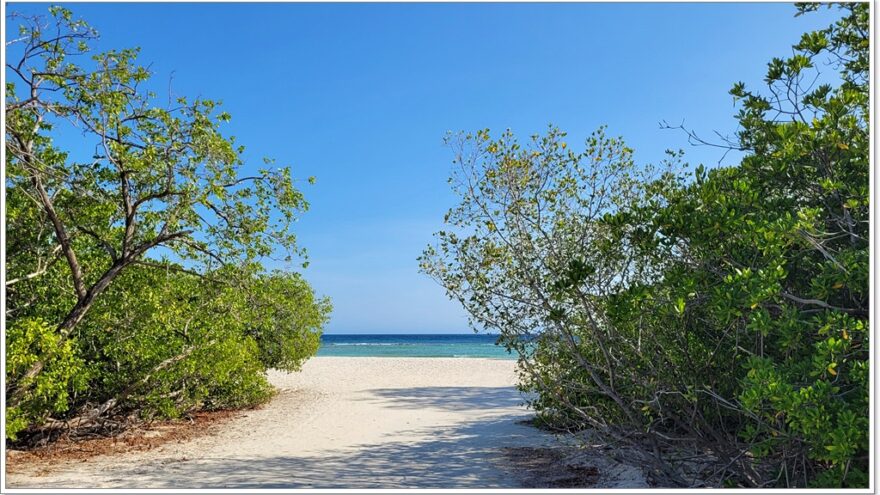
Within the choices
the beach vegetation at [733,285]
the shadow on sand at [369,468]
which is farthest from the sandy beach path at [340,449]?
the beach vegetation at [733,285]

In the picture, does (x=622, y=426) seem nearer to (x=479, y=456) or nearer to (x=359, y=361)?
(x=479, y=456)

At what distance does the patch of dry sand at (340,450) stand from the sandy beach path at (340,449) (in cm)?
2

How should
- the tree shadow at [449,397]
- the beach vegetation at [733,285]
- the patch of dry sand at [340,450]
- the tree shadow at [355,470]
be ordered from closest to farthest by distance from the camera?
the beach vegetation at [733,285] < the tree shadow at [355,470] < the patch of dry sand at [340,450] < the tree shadow at [449,397]

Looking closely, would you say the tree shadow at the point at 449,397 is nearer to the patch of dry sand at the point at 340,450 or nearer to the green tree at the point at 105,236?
the patch of dry sand at the point at 340,450

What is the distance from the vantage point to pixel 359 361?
113 ft

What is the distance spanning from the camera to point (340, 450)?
10203 mm

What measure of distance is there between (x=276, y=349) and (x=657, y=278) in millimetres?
14160

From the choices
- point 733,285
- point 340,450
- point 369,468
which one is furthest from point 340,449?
point 733,285

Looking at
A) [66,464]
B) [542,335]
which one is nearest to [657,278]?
[542,335]

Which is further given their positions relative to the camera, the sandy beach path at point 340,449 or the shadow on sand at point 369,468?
the sandy beach path at point 340,449

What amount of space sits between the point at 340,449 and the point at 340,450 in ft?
0.29

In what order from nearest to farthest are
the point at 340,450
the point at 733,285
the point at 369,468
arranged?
1. the point at 733,285
2. the point at 369,468
3. the point at 340,450

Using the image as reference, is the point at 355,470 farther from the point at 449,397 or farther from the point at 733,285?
the point at 449,397

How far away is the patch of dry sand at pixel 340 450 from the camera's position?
798 centimetres
